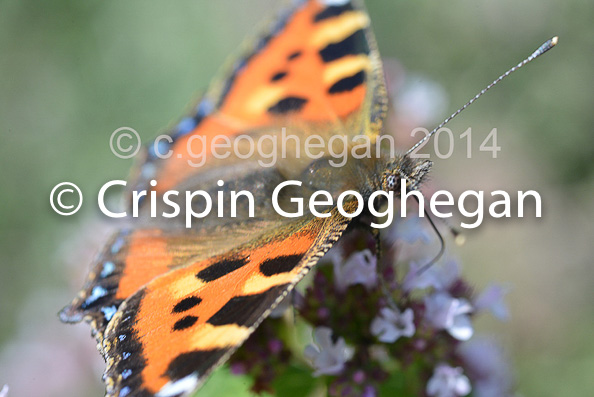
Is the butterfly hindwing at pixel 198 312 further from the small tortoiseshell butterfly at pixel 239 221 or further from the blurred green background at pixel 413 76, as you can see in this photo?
the blurred green background at pixel 413 76

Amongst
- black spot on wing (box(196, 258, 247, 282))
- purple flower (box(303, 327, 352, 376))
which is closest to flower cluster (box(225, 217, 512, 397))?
purple flower (box(303, 327, 352, 376))

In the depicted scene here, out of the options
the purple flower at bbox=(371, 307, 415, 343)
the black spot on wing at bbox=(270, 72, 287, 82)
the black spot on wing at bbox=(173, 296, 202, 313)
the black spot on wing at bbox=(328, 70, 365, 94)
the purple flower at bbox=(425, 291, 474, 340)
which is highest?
the black spot on wing at bbox=(270, 72, 287, 82)

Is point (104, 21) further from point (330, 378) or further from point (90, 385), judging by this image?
point (330, 378)

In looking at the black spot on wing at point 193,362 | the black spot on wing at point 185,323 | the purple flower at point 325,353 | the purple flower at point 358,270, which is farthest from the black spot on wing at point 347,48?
the black spot on wing at point 193,362

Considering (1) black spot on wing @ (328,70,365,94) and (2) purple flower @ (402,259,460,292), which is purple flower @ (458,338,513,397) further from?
(1) black spot on wing @ (328,70,365,94)

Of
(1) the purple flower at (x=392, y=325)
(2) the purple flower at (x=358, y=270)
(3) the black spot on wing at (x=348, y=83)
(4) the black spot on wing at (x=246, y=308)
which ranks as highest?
(3) the black spot on wing at (x=348, y=83)

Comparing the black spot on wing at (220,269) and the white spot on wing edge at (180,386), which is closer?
the white spot on wing edge at (180,386)

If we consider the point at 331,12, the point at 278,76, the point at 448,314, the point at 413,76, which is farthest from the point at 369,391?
the point at 413,76
